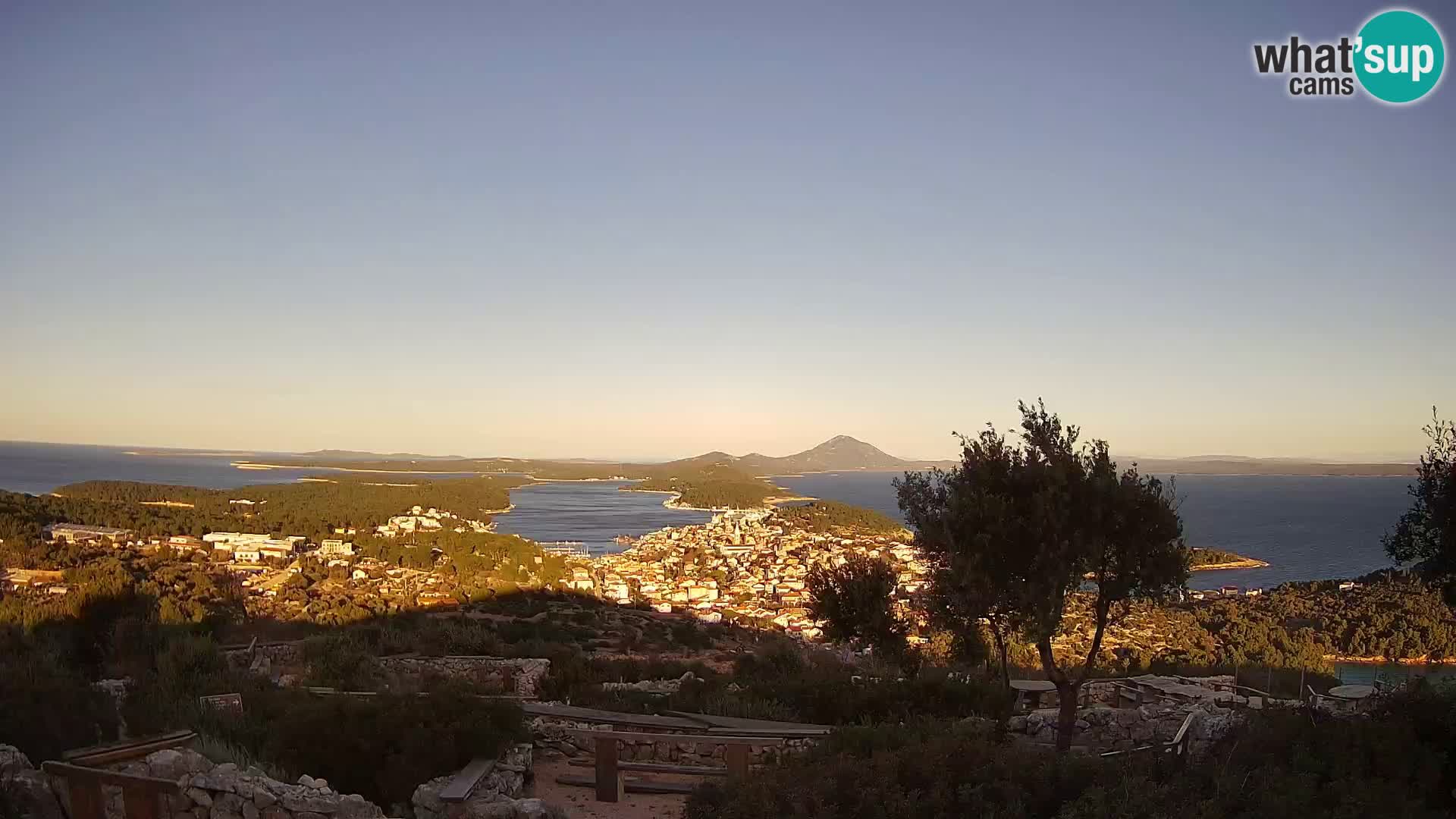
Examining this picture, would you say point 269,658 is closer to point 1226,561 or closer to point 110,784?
point 110,784

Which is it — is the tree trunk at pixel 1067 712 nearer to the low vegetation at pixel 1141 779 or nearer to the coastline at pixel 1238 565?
the low vegetation at pixel 1141 779

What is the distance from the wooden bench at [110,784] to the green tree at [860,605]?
444 inches

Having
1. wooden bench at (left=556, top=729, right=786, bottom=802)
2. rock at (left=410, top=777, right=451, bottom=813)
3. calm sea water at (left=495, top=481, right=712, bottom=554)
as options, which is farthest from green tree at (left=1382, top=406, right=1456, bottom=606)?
calm sea water at (left=495, top=481, right=712, bottom=554)

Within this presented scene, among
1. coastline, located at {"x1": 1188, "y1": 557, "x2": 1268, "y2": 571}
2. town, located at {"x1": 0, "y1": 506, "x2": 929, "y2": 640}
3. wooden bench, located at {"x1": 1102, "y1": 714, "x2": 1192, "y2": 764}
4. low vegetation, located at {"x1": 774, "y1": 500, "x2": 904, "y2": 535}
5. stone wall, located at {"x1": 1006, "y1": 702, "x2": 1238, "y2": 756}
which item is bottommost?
coastline, located at {"x1": 1188, "y1": 557, "x2": 1268, "y2": 571}

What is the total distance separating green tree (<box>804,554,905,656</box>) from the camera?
15289 mm

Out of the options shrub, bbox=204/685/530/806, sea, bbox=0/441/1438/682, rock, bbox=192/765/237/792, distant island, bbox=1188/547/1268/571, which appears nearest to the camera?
rock, bbox=192/765/237/792

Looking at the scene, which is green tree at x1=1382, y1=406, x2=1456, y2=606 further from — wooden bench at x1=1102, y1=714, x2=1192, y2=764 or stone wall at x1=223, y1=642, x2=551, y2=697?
stone wall at x1=223, y1=642, x2=551, y2=697

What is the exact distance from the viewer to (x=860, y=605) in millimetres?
15422

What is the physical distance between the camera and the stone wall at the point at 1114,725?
8898mm

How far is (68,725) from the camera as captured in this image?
7.99 meters

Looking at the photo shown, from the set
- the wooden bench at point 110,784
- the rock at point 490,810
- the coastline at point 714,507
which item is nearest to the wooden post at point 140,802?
the wooden bench at point 110,784

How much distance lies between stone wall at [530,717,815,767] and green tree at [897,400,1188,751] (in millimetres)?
2312

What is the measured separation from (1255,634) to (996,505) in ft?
56.1

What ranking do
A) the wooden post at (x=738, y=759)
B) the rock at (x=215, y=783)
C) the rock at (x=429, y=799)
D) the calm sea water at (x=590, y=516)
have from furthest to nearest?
the calm sea water at (x=590, y=516), the wooden post at (x=738, y=759), the rock at (x=429, y=799), the rock at (x=215, y=783)
